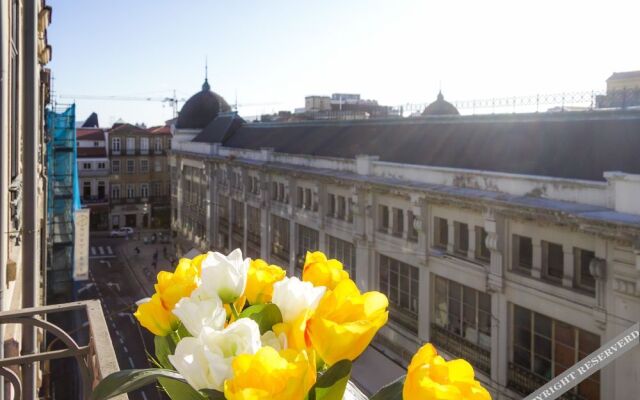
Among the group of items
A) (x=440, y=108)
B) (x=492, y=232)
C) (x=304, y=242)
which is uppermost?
(x=440, y=108)

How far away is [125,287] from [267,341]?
52.1m

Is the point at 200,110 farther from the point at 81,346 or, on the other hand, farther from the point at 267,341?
the point at 267,341

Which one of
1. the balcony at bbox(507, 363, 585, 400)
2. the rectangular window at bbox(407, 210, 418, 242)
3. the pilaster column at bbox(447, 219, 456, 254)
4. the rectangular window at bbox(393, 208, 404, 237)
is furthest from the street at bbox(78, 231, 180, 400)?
the balcony at bbox(507, 363, 585, 400)

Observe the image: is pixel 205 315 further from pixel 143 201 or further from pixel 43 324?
pixel 143 201

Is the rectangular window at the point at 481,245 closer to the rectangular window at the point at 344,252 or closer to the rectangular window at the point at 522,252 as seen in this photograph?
the rectangular window at the point at 522,252

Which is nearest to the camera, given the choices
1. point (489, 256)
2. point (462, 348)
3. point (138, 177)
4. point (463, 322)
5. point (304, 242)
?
point (489, 256)

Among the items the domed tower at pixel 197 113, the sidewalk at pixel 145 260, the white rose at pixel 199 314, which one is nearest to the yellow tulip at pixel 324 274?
the white rose at pixel 199 314

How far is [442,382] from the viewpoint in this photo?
2096 millimetres

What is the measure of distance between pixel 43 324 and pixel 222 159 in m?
43.3

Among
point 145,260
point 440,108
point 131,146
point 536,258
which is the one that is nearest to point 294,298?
point 536,258

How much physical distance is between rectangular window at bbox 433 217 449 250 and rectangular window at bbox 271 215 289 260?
44.6ft

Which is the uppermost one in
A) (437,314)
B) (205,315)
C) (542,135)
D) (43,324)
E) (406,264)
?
(542,135)

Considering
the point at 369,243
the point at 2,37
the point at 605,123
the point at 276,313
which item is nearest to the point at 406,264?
the point at 369,243

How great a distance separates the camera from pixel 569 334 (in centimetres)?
1880
